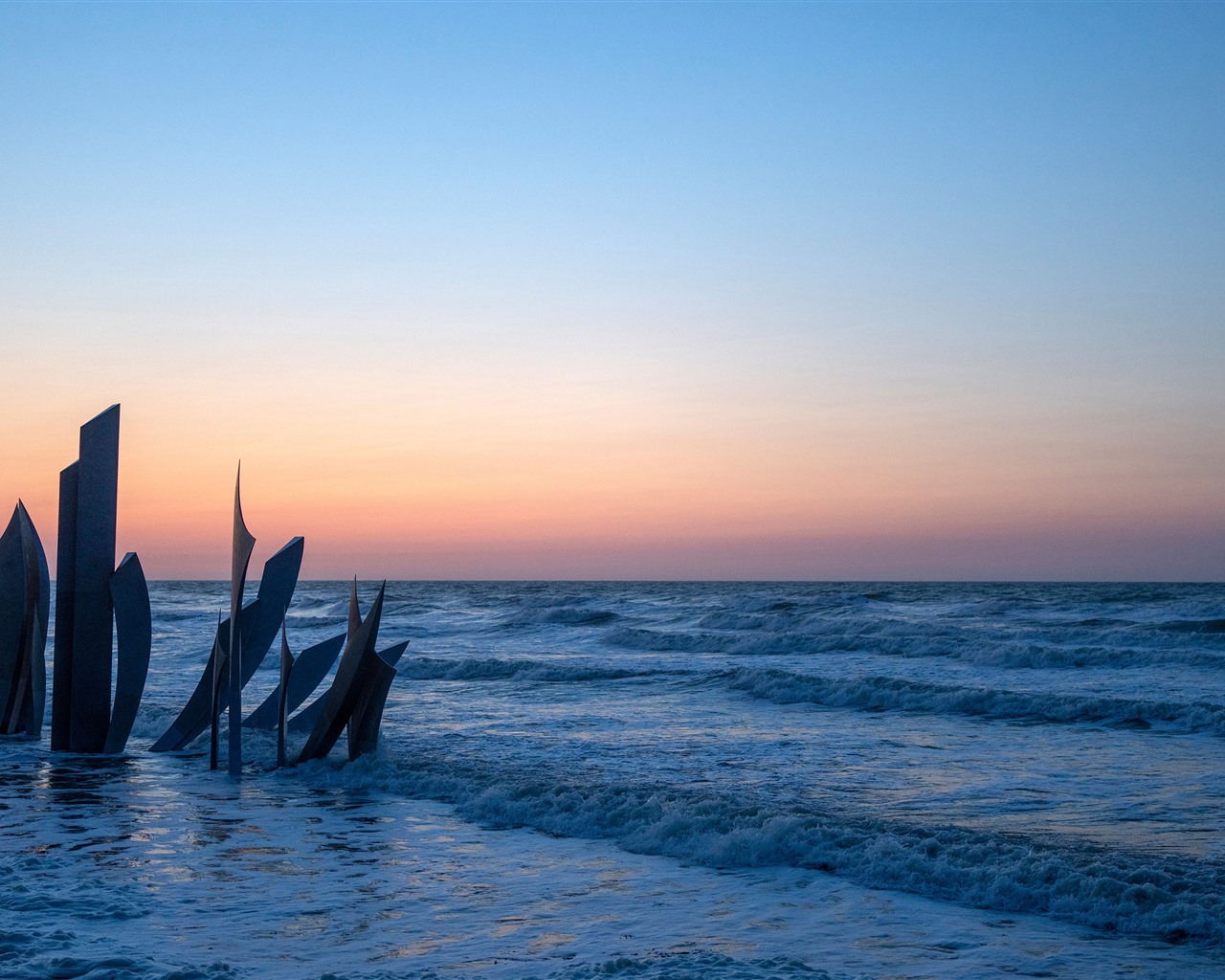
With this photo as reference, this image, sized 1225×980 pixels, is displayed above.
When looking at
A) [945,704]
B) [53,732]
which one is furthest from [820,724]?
[53,732]

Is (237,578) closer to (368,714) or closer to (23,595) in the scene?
(368,714)

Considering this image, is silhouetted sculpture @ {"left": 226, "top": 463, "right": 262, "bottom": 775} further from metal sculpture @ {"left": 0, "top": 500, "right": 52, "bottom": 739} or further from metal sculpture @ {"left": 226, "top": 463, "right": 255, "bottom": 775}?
metal sculpture @ {"left": 0, "top": 500, "right": 52, "bottom": 739}

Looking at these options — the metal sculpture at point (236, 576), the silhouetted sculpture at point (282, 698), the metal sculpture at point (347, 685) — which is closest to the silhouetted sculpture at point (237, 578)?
the metal sculpture at point (236, 576)

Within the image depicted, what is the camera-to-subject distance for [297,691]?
1004 centimetres

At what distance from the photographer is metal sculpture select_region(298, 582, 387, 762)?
29.0 ft

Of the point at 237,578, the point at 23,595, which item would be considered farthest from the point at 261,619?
the point at 23,595

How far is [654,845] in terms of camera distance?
704cm

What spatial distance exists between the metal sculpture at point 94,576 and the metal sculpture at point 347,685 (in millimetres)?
1754

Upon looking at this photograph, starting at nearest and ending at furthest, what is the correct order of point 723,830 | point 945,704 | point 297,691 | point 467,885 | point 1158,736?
point 467,885
point 723,830
point 297,691
point 1158,736
point 945,704

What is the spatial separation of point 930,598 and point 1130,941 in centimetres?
4842

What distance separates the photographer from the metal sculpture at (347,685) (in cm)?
884

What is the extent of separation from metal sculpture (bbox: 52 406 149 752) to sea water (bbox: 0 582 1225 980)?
1.04 m

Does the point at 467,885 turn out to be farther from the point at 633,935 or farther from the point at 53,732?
the point at 53,732

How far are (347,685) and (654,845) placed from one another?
350 cm
